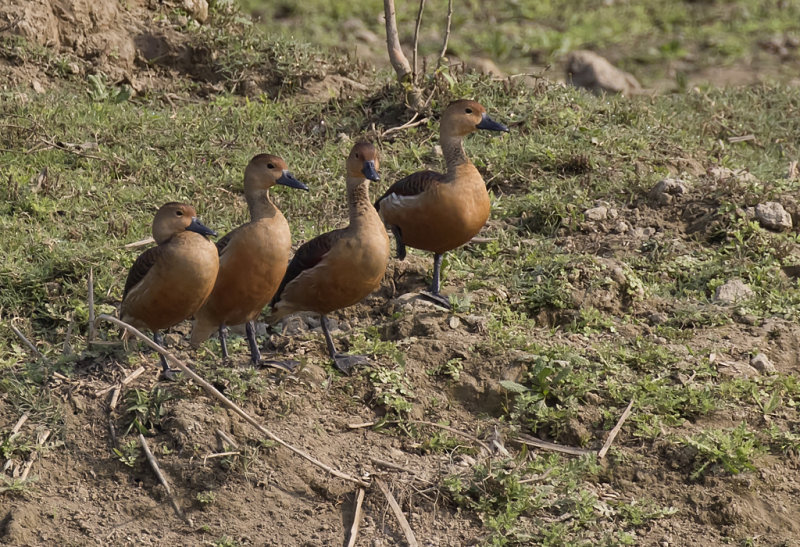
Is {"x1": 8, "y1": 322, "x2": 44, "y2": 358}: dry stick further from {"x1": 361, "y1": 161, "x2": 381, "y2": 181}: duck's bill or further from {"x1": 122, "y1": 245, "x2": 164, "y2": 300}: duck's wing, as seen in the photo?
{"x1": 361, "y1": 161, "x2": 381, "y2": 181}: duck's bill

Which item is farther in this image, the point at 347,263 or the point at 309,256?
the point at 309,256

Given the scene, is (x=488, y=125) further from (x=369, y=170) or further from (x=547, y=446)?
(x=547, y=446)

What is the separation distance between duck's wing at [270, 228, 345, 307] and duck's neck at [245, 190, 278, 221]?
0.31 m

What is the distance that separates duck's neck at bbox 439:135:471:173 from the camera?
6.52m

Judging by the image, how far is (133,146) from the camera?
8.26 meters

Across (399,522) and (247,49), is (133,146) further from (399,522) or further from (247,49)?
(399,522)

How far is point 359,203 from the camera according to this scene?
5699 millimetres

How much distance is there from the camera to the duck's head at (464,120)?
21.9ft

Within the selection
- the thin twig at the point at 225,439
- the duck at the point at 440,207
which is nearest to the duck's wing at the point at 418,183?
the duck at the point at 440,207

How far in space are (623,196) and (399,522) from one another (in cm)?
366

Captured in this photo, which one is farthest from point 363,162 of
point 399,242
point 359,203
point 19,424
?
point 19,424

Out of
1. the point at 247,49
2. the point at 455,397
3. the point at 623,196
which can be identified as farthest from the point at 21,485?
the point at 247,49

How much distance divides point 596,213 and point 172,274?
130 inches

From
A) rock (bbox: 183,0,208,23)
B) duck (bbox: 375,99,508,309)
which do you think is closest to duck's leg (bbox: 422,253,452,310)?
duck (bbox: 375,99,508,309)
